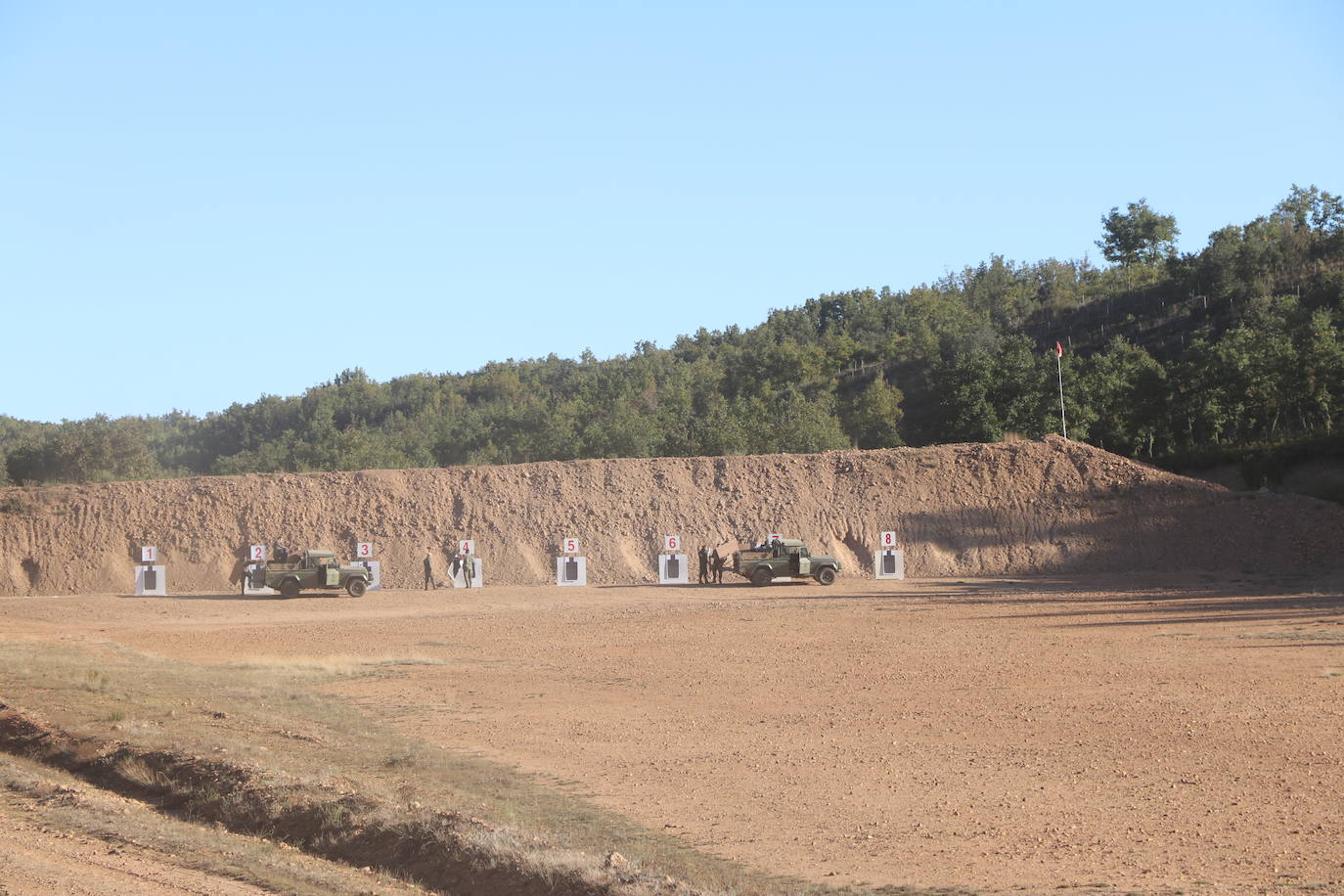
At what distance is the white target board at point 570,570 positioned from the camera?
44.4 meters

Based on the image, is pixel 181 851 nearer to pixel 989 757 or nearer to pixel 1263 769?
pixel 989 757

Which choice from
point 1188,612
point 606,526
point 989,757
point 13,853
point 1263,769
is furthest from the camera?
point 606,526

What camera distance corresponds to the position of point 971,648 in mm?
23938

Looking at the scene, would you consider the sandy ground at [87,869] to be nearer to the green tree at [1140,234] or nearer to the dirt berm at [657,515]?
the dirt berm at [657,515]

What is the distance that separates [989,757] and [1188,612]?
1721cm

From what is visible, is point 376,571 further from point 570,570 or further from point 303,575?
point 570,570

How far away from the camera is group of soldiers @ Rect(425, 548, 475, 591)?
43438 millimetres

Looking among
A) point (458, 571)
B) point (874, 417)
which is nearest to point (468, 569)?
point (458, 571)

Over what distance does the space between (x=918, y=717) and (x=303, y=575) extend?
87.9 feet

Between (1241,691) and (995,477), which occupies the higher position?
(995,477)

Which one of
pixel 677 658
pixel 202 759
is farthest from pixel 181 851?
pixel 677 658

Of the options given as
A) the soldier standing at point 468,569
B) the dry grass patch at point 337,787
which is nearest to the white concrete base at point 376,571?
the soldier standing at point 468,569

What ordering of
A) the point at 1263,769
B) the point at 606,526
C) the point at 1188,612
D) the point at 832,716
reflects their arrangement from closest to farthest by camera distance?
the point at 1263,769 < the point at 832,716 < the point at 1188,612 < the point at 606,526

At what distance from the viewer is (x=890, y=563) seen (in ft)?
147
